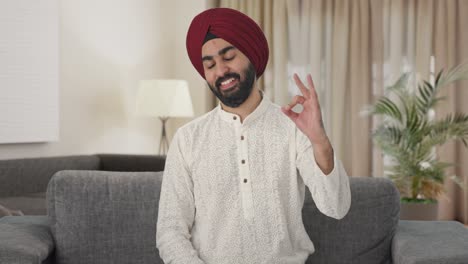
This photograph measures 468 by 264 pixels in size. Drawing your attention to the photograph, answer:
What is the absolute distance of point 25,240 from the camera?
2.13 metres

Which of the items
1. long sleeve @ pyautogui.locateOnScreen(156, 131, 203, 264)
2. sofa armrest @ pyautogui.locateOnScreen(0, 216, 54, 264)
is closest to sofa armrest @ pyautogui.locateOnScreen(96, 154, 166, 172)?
sofa armrest @ pyautogui.locateOnScreen(0, 216, 54, 264)

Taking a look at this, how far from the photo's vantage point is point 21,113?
464 centimetres

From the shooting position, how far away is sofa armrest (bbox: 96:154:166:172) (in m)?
4.86

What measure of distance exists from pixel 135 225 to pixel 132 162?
270 centimetres

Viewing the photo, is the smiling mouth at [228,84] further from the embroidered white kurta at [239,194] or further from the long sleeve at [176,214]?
the long sleeve at [176,214]

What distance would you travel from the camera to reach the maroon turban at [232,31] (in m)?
1.93

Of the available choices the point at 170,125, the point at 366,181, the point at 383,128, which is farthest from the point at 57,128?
the point at 366,181

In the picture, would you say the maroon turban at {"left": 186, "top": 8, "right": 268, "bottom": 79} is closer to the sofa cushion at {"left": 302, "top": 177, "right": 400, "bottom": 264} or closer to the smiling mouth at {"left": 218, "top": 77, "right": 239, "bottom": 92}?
the smiling mouth at {"left": 218, "top": 77, "right": 239, "bottom": 92}

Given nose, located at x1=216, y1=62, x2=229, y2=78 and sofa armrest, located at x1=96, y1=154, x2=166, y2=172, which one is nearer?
nose, located at x1=216, y1=62, x2=229, y2=78

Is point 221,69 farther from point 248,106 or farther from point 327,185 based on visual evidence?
point 327,185

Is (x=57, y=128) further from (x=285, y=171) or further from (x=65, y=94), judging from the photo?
(x=285, y=171)

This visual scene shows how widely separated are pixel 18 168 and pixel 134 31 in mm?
2241

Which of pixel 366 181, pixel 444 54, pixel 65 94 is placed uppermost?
pixel 444 54

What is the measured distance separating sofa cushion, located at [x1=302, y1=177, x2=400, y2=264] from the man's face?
521 mm
